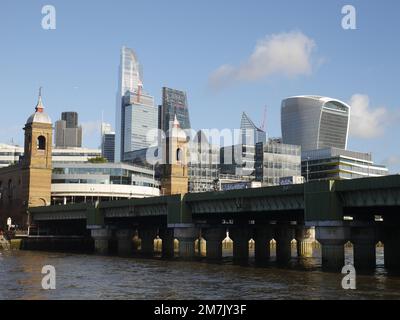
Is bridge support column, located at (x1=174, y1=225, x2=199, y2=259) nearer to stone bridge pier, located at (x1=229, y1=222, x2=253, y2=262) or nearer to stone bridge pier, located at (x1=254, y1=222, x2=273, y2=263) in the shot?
stone bridge pier, located at (x1=229, y1=222, x2=253, y2=262)

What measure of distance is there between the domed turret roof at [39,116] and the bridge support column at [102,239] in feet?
177

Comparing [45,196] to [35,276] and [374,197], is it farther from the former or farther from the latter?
[374,197]

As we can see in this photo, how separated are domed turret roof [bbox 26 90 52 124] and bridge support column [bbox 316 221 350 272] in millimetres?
114524

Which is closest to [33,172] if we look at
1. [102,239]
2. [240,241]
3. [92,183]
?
[92,183]

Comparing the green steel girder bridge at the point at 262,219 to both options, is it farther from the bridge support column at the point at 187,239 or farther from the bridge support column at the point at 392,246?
the bridge support column at the point at 187,239

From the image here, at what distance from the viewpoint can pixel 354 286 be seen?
54.3m

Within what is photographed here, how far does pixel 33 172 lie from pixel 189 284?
378ft

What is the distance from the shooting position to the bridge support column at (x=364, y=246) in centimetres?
7506

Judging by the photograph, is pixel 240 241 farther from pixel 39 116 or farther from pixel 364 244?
pixel 39 116

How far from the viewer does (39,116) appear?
551ft

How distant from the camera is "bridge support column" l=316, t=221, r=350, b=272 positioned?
231ft

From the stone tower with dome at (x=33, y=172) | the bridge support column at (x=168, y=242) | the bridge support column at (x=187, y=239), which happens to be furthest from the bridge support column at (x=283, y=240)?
the stone tower with dome at (x=33, y=172)
